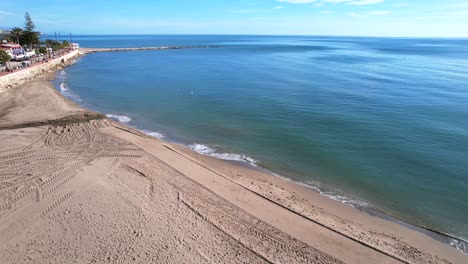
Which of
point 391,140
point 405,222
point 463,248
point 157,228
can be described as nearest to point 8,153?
point 157,228

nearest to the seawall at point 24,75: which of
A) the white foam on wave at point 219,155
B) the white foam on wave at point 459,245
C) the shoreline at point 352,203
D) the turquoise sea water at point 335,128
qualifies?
the turquoise sea water at point 335,128

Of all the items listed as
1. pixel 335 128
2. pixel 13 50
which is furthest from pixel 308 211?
pixel 13 50

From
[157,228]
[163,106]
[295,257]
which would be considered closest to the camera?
[295,257]

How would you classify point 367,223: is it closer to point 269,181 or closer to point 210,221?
point 269,181

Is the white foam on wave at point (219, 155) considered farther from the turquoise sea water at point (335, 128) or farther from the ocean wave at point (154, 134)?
the ocean wave at point (154, 134)

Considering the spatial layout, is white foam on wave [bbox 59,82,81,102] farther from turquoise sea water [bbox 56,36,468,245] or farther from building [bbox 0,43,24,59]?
building [bbox 0,43,24,59]

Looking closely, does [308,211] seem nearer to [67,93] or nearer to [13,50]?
[67,93]

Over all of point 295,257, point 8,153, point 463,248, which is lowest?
point 463,248
